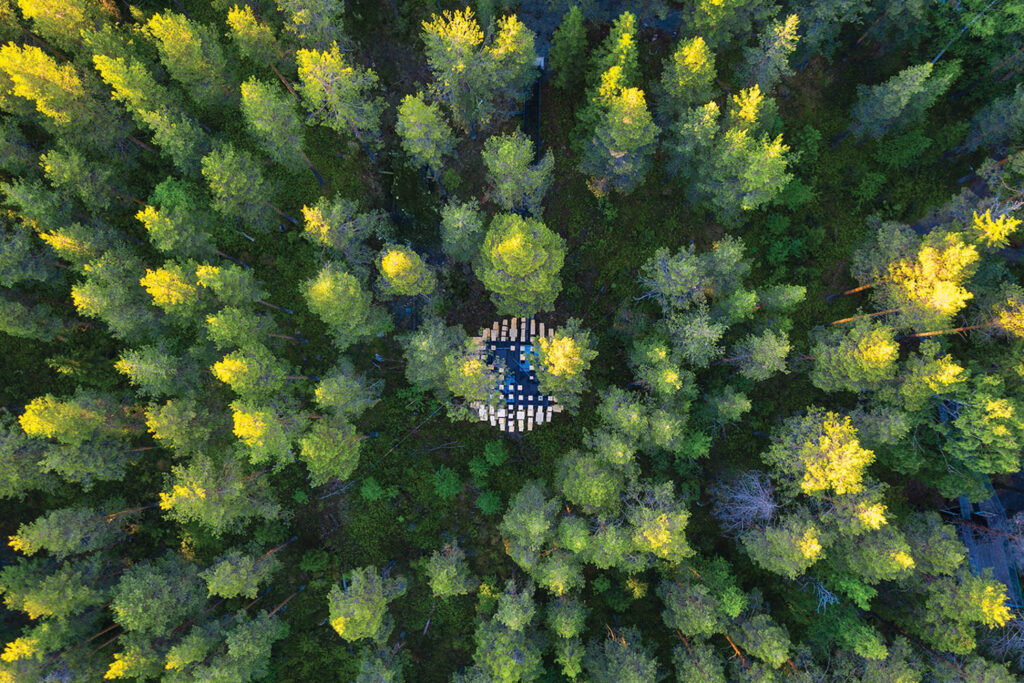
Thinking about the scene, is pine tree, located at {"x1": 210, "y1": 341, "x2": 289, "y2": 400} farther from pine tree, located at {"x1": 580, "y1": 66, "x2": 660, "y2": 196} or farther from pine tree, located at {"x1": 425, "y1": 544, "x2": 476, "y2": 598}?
pine tree, located at {"x1": 580, "y1": 66, "x2": 660, "y2": 196}

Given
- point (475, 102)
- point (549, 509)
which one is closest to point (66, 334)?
point (475, 102)

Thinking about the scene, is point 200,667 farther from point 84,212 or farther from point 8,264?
point 84,212

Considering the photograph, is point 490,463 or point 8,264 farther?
point 490,463

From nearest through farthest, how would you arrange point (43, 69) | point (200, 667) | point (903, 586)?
point (43, 69)
point (200, 667)
point (903, 586)

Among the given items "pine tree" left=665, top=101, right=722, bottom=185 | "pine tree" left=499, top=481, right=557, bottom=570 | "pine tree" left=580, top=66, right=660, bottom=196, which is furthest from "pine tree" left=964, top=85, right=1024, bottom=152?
"pine tree" left=499, top=481, right=557, bottom=570

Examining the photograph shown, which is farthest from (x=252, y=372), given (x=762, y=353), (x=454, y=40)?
(x=762, y=353)

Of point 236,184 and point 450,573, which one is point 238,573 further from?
point 236,184

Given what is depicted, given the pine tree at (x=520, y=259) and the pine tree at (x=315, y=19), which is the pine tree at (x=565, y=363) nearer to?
the pine tree at (x=520, y=259)
